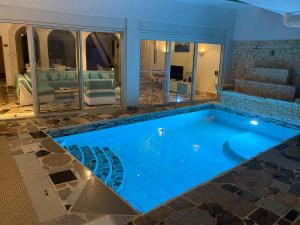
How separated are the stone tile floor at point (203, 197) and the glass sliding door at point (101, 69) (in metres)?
2.98

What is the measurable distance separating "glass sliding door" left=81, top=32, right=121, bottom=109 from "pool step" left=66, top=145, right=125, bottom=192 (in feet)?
6.78

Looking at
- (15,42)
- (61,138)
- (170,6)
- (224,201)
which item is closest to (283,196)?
(224,201)

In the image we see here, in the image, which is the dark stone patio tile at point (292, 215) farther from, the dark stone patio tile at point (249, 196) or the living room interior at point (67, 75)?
the living room interior at point (67, 75)

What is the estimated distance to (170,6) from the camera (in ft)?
22.4

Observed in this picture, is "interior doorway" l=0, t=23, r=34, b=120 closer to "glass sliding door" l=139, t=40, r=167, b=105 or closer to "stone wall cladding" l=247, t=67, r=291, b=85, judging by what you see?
"glass sliding door" l=139, t=40, r=167, b=105

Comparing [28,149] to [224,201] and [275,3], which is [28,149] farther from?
[275,3]

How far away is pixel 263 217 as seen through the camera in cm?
244

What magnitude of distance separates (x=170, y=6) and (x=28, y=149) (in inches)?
203

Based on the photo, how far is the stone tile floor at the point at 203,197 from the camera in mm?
2357

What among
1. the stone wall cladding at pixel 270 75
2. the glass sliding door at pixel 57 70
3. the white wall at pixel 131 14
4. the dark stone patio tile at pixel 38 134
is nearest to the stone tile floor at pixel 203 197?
the dark stone patio tile at pixel 38 134

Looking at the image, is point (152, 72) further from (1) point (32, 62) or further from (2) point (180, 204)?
(2) point (180, 204)

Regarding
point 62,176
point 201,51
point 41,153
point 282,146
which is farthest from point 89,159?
point 201,51

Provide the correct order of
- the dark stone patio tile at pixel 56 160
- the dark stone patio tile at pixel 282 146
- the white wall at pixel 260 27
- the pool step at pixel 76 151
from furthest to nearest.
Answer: the white wall at pixel 260 27
the pool step at pixel 76 151
the dark stone patio tile at pixel 282 146
the dark stone patio tile at pixel 56 160

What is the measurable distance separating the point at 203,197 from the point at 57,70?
194 inches
